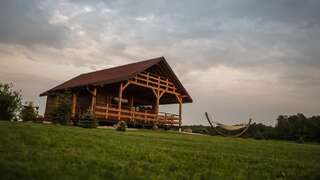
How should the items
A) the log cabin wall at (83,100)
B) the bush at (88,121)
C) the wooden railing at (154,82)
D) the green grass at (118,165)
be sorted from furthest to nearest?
1. the log cabin wall at (83,100)
2. the wooden railing at (154,82)
3. the bush at (88,121)
4. the green grass at (118,165)

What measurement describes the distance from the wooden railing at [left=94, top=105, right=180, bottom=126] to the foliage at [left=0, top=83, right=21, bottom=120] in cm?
543

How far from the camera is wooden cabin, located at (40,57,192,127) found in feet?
89.7

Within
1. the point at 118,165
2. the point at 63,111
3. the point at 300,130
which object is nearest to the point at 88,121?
the point at 63,111

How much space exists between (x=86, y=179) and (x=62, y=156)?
1.93 metres

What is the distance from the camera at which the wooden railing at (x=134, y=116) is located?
26.8 m

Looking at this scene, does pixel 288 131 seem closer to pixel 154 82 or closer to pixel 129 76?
pixel 154 82

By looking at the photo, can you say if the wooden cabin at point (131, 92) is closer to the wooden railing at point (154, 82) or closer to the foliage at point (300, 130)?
the wooden railing at point (154, 82)

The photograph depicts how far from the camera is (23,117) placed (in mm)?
25188

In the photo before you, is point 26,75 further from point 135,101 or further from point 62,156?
point 62,156

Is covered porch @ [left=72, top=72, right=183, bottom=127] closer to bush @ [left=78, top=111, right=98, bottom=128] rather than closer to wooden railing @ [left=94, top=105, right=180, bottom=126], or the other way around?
wooden railing @ [left=94, top=105, right=180, bottom=126]

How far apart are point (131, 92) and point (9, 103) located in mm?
11781

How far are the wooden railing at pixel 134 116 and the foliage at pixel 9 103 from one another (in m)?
5.43

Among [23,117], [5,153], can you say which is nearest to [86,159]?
[5,153]

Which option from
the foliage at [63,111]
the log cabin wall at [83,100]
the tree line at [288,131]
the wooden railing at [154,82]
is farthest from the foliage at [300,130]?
the foliage at [63,111]
